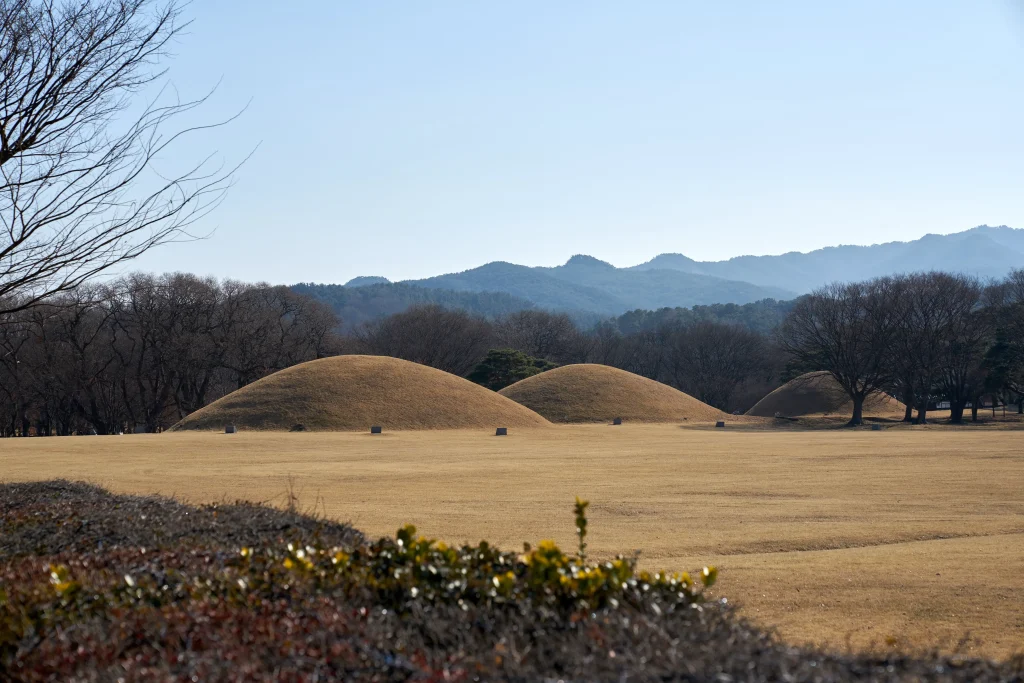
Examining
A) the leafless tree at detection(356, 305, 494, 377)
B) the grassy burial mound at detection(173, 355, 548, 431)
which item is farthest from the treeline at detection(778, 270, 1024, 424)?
the leafless tree at detection(356, 305, 494, 377)

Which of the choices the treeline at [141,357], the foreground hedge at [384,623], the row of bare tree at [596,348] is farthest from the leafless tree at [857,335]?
the foreground hedge at [384,623]

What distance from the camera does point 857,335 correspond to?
2463 inches

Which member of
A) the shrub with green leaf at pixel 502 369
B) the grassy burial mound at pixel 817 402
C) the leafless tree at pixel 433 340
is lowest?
the grassy burial mound at pixel 817 402

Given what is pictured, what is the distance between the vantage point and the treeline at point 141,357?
57906 mm

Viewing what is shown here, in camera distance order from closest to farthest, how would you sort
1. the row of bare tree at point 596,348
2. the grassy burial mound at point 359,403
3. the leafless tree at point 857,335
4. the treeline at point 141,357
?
the grassy burial mound at point 359,403 < the treeline at point 141,357 < the leafless tree at point 857,335 < the row of bare tree at point 596,348

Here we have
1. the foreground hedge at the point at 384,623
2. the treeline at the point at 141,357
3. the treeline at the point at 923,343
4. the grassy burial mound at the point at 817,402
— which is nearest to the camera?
the foreground hedge at the point at 384,623

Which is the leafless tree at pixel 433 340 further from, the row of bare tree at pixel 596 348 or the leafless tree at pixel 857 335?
the leafless tree at pixel 857 335

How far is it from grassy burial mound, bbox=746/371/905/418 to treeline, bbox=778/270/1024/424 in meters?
6.84

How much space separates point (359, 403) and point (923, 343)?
39.8 metres

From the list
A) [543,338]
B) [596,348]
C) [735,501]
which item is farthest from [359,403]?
[596,348]

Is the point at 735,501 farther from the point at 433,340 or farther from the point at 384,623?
the point at 433,340

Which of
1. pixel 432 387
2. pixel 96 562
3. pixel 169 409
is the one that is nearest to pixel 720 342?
pixel 432 387

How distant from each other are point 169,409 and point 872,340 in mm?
52592

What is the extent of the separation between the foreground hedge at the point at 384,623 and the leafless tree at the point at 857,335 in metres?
59.4
